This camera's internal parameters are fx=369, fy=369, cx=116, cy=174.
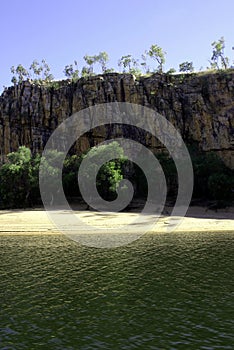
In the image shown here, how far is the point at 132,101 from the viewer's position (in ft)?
293

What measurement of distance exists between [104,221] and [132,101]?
44.3 meters

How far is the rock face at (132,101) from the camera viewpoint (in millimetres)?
86562

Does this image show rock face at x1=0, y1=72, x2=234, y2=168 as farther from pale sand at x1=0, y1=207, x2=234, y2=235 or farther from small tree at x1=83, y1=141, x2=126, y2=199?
pale sand at x1=0, y1=207, x2=234, y2=235

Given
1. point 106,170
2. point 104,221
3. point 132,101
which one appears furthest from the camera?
point 132,101

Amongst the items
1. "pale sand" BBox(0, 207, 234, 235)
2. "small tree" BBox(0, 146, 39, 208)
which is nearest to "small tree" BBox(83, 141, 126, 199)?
"pale sand" BBox(0, 207, 234, 235)

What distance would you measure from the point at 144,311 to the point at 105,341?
12.6 ft

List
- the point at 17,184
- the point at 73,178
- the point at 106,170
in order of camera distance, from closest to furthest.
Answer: the point at 106,170
the point at 17,184
the point at 73,178

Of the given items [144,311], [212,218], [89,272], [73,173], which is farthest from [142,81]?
[144,311]

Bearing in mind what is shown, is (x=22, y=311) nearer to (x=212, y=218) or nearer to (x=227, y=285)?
(x=227, y=285)

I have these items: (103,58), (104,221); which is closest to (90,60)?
(103,58)

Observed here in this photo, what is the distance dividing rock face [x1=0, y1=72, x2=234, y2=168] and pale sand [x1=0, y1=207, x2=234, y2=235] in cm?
3072

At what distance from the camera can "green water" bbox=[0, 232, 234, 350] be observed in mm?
14672

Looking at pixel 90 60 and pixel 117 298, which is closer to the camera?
pixel 117 298

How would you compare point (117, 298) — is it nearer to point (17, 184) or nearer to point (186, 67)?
point (17, 184)
